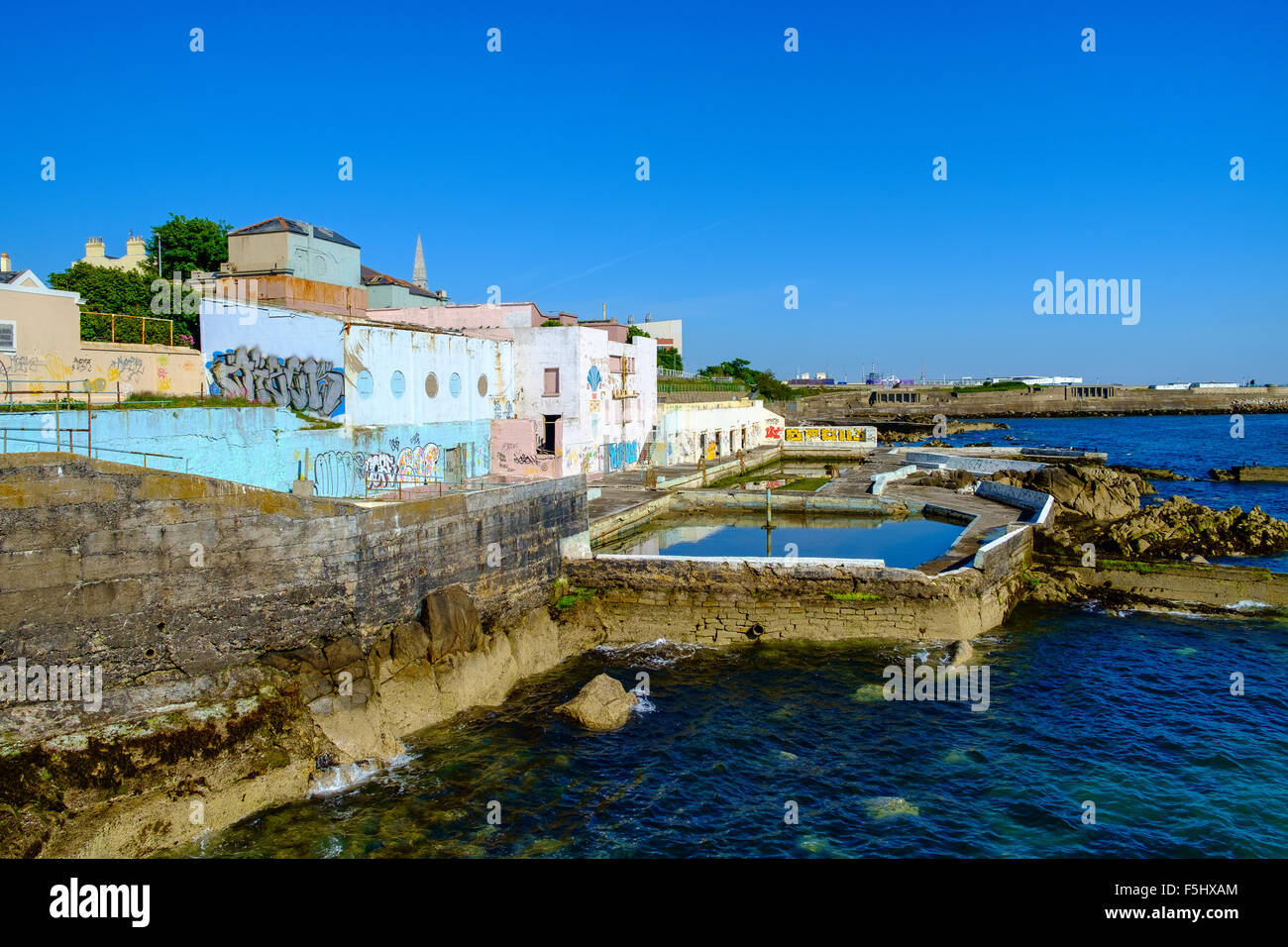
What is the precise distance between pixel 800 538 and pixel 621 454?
14819 millimetres

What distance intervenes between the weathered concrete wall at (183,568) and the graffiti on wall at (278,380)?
26.3 feet

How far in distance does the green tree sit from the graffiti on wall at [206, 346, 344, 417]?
2255cm

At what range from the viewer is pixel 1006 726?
60.5ft

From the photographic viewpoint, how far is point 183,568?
16.2 meters

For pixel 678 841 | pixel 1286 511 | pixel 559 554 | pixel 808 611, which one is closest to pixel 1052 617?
pixel 808 611

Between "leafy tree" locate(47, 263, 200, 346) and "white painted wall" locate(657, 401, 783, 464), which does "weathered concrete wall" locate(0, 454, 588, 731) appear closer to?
"leafy tree" locate(47, 263, 200, 346)

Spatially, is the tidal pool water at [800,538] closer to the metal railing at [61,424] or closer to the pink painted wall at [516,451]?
the pink painted wall at [516,451]

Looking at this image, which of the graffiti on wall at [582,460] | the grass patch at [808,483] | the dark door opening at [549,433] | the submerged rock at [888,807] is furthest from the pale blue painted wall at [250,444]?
the grass patch at [808,483]

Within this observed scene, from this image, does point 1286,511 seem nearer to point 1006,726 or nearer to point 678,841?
point 1006,726

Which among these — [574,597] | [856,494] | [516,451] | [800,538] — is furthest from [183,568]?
[856,494]

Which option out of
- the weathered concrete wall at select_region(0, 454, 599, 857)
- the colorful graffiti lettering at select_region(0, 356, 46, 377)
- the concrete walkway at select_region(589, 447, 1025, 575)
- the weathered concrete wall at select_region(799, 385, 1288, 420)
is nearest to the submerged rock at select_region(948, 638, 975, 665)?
the concrete walkway at select_region(589, 447, 1025, 575)

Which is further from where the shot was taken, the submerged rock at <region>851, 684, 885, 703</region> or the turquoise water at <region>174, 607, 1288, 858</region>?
the submerged rock at <region>851, 684, 885, 703</region>

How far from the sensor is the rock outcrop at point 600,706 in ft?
59.6

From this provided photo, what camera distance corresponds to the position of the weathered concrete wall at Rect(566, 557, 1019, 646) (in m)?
24.2
